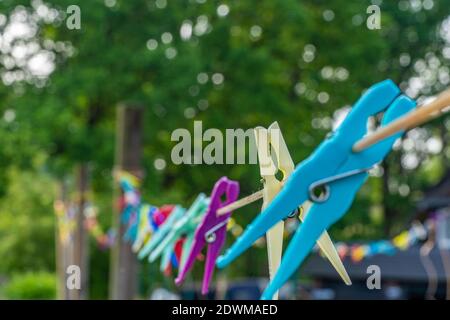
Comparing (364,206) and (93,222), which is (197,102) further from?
(364,206)

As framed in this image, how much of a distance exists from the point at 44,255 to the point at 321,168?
1803cm

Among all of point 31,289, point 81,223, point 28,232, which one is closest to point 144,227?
point 81,223

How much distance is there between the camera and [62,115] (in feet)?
40.7

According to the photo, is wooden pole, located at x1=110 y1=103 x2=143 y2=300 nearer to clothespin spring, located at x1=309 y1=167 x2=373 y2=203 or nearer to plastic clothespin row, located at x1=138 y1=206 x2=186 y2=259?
plastic clothespin row, located at x1=138 y1=206 x2=186 y2=259

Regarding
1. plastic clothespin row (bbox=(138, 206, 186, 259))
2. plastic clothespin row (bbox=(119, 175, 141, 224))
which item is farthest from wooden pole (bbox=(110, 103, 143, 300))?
plastic clothespin row (bbox=(138, 206, 186, 259))

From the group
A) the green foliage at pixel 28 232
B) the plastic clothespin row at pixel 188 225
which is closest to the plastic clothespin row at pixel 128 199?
the plastic clothespin row at pixel 188 225

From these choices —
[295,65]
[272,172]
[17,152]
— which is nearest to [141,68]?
[17,152]

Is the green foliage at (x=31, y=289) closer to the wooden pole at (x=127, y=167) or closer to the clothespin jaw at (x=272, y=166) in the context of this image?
the wooden pole at (x=127, y=167)

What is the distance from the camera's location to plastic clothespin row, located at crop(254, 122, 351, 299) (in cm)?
320

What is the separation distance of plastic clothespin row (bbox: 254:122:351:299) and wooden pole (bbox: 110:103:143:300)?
6605 mm

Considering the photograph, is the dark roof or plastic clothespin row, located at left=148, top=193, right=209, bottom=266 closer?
plastic clothespin row, located at left=148, top=193, right=209, bottom=266

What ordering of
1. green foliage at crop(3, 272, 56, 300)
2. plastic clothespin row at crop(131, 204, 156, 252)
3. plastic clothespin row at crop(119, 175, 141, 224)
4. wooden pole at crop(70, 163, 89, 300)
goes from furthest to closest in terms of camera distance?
1. green foliage at crop(3, 272, 56, 300)
2. wooden pole at crop(70, 163, 89, 300)
3. plastic clothespin row at crop(119, 175, 141, 224)
4. plastic clothespin row at crop(131, 204, 156, 252)

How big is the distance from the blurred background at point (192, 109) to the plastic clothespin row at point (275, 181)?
438cm

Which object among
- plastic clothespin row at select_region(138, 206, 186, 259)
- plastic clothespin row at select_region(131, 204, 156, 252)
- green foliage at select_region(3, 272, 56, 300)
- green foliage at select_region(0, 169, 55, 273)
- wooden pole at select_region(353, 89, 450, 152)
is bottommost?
wooden pole at select_region(353, 89, 450, 152)
